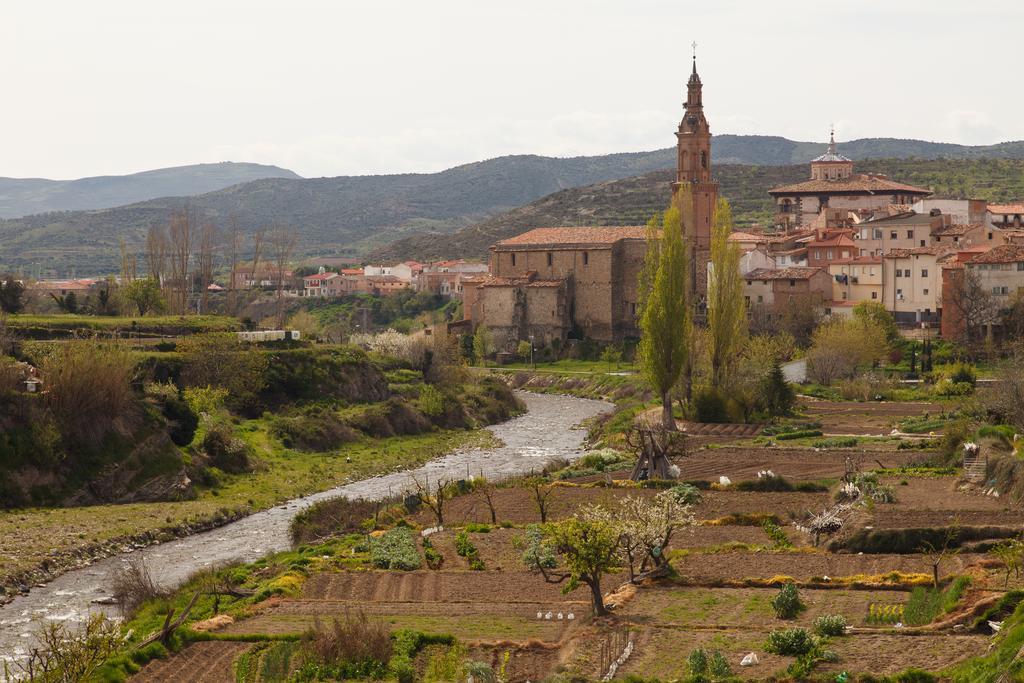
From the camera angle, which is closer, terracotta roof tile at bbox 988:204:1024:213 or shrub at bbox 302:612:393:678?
shrub at bbox 302:612:393:678

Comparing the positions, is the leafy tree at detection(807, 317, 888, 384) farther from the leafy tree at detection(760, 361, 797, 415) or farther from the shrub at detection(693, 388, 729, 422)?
the shrub at detection(693, 388, 729, 422)

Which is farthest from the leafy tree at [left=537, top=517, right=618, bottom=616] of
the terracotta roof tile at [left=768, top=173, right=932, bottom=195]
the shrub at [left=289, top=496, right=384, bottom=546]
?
the terracotta roof tile at [left=768, top=173, right=932, bottom=195]

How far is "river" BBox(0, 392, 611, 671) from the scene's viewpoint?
29609mm

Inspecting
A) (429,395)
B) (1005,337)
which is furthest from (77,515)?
(1005,337)

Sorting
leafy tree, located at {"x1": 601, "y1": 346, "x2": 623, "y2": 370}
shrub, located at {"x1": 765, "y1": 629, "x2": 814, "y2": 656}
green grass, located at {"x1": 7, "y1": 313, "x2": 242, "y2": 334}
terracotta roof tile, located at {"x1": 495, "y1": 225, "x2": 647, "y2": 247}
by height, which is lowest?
leafy tree, located at {"x1": 601, "y1": 346, "x2": 623, "y2": 370}

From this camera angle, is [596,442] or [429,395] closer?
[596,442]

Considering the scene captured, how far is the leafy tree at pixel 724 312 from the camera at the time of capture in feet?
190

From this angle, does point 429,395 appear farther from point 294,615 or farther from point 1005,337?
point 294,615

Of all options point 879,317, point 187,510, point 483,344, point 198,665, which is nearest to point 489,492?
point 187,510

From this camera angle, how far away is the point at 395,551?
32.5 m

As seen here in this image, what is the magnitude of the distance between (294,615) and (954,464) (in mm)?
21331

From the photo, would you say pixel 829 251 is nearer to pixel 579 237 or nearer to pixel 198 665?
pixel 579 237

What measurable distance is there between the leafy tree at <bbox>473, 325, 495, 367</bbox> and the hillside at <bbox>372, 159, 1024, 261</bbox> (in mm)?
42796

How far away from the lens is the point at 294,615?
1078 inches
